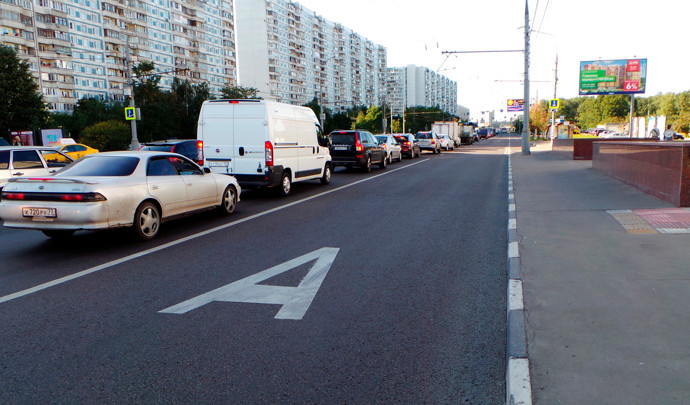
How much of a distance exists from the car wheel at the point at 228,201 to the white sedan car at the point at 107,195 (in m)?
0.95

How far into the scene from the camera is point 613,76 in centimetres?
4381

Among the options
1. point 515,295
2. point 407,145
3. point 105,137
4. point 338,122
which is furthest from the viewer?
point 338,122

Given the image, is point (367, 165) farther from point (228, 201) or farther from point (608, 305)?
point (608, 305)

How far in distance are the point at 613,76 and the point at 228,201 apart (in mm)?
43190

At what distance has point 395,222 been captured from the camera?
373 inches

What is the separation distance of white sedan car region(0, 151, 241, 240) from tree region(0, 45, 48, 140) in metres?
35.4

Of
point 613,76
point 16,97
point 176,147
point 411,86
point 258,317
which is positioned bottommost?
point 258,317

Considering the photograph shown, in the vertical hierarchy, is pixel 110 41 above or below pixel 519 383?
above

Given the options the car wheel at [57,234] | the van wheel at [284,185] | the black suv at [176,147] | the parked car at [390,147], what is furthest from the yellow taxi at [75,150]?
the car wheel at [57,234]

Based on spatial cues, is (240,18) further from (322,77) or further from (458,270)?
(458,270)

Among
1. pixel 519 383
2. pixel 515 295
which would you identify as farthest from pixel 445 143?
pixel 519 383

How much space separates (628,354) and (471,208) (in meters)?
7.98

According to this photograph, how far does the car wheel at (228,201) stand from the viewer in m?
10.4

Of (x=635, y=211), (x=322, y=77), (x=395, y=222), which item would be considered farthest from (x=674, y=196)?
(x=322, y=77)
